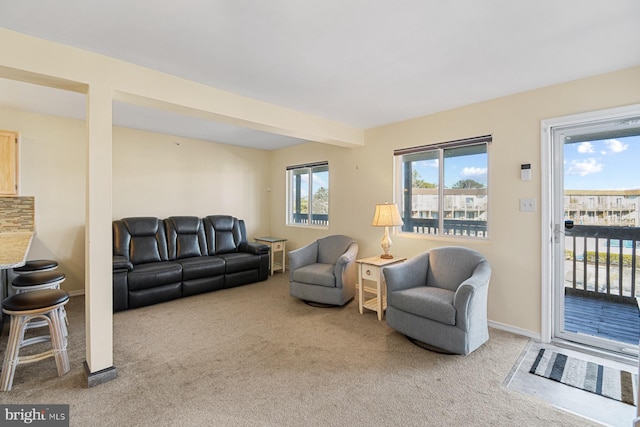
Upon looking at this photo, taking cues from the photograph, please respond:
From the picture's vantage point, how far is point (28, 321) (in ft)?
7.11

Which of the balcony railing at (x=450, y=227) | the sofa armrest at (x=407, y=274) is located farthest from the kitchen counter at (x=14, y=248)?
the balcony railing at (x=450, y=227)

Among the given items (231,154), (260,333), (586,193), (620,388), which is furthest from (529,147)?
(231,154)

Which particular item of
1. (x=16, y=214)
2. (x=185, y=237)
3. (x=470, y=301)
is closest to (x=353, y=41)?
(x=470, y=301)

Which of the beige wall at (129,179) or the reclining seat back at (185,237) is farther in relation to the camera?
the reclining seat back at (185,237)

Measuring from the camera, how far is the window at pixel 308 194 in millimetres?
5270

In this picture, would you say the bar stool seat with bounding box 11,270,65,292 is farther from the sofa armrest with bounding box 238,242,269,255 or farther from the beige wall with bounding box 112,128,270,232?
the sofa armrest with bounding box 238,242,269,255

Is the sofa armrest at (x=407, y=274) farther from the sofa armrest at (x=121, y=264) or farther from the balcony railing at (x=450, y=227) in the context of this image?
the sofa armrest at (x=121, y=264)

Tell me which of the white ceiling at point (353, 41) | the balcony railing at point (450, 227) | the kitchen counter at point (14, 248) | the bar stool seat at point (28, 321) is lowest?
the bar stool seat at point (28, 321)

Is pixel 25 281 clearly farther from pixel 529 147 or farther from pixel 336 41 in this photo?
pixel 529 147

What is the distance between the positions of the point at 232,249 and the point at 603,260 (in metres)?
4.74

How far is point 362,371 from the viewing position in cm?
228

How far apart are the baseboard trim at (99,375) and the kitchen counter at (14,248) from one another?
883 mm

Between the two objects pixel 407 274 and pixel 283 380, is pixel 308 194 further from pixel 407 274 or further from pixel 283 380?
pixel 283 380

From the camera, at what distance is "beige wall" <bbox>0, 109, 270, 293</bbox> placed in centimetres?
381
